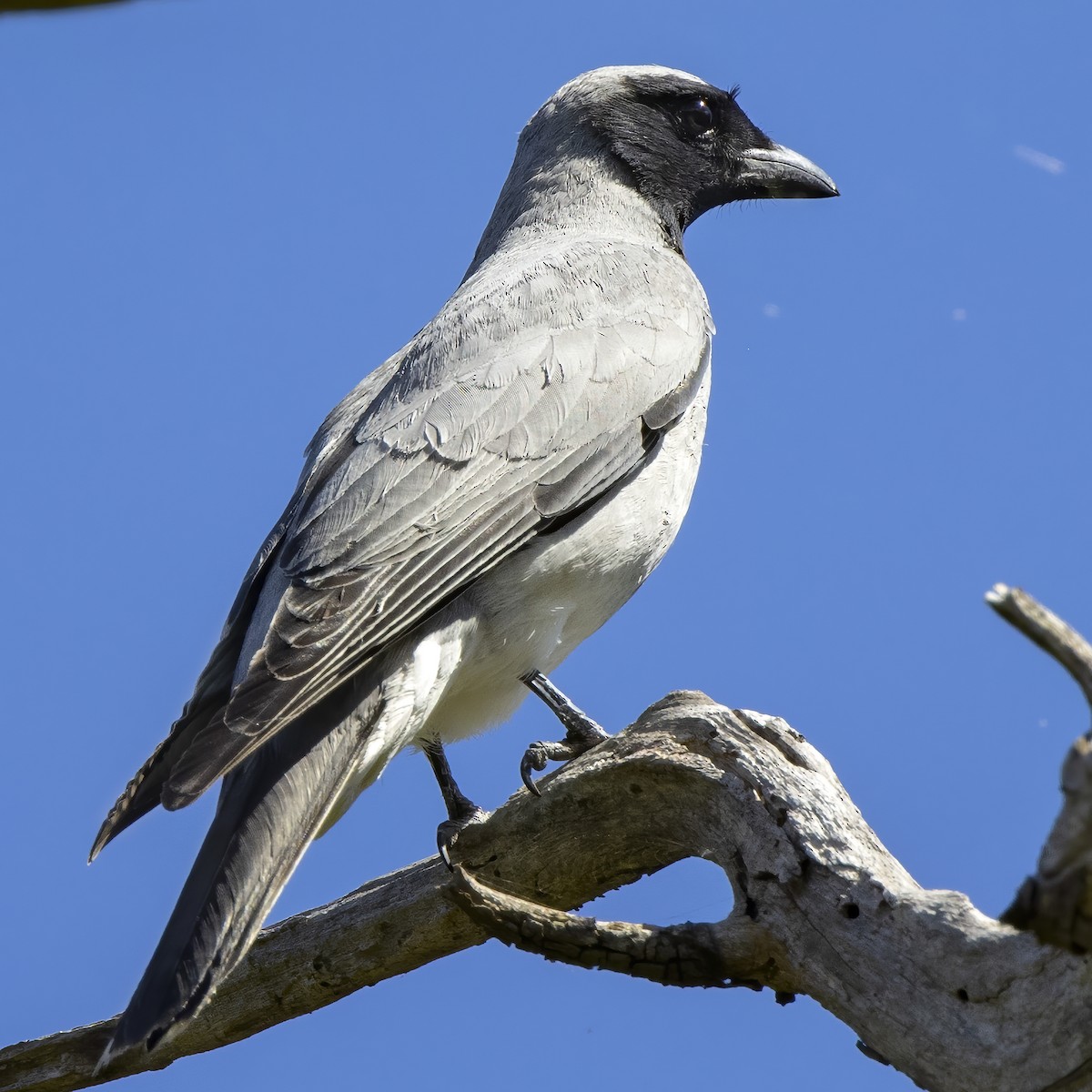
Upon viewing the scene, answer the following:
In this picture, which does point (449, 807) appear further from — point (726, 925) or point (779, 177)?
point (779, 177)

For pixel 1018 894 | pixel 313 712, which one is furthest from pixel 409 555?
pixel 1018 894

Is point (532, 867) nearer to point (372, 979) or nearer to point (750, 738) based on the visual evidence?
point (372, 979)

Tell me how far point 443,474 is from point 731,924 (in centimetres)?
166

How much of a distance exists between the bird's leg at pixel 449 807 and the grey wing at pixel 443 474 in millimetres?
695

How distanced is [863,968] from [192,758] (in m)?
1.79

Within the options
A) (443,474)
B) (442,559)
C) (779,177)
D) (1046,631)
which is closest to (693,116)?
(779,177)

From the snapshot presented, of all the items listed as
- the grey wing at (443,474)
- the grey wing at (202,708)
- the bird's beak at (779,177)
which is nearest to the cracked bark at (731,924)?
the grey wing at (202,708)

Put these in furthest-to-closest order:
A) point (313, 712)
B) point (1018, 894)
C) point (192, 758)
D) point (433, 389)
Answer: point (433, 389) < point (313, 712) < point (192, 758) < point (1018, 894)

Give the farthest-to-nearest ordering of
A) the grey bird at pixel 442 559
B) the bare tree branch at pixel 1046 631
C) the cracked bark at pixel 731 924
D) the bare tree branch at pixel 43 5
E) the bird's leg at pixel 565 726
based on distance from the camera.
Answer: the bird's leg at pixel 565 726
the grey bird at pixel 442 559
the cracked bark at pixel 731 924
the bare tree branch at pixel 1046 631
the bare tree branch at pixel 43 5

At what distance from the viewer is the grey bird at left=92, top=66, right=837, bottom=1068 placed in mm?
3824

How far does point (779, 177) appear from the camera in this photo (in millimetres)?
6570

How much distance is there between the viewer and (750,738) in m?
4.04

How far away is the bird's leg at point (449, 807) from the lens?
4.57 meters

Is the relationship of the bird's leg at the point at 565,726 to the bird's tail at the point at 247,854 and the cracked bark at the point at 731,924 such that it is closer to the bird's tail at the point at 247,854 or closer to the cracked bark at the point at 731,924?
the cracked bark at the point at 731,924
